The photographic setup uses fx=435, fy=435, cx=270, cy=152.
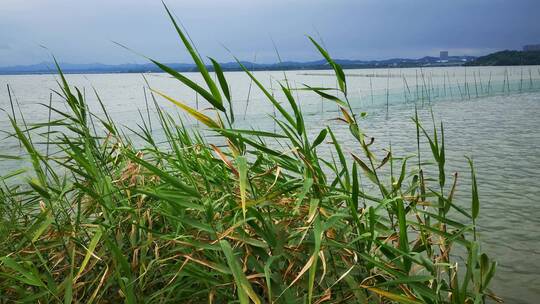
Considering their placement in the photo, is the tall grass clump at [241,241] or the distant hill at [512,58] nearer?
the tall grass clump at [241,241]

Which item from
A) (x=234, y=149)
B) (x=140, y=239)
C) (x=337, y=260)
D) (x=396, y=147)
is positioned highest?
(x=234, y=149)

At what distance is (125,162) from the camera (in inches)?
155

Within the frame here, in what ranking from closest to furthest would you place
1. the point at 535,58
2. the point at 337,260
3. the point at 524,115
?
the point at 337,260 → the point at 524,115 → the point at 535,58

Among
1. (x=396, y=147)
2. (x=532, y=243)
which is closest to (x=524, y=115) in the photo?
(x=396, y=147)

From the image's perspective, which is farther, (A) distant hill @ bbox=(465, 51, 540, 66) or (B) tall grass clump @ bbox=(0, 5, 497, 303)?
(A) distant hill @ bbox=(465, 51, 540, 66)

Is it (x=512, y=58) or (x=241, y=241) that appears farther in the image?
(x=512, y=58)

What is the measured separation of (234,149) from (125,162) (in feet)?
5.71

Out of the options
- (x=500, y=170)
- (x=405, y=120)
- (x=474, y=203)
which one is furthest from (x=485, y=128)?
(x=474, y=203)

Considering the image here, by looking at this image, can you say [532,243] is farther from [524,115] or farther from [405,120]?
[524,115]

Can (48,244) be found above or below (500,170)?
above

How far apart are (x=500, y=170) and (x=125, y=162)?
30.1 feet

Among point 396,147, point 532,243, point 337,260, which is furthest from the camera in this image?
point 396,147

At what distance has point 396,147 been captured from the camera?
47.8 ft

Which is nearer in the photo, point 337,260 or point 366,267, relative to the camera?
point 366,267
